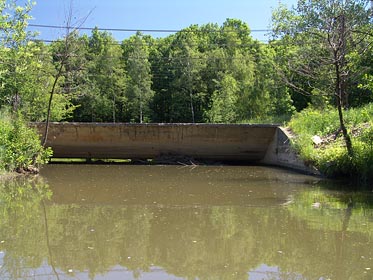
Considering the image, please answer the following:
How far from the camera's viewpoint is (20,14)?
58.2ft

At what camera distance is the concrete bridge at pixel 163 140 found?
20.0 meters

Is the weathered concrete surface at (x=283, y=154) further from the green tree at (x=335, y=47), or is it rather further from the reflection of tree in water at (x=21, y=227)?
the reflection of tree in water at (x=21, y=227)

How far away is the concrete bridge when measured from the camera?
65.6ft

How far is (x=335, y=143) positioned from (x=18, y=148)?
10.5m

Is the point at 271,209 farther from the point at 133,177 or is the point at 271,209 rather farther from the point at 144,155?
the point at 144,155

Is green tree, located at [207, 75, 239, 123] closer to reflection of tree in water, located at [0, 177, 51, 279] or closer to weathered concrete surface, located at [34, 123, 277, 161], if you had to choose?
weathered concrete surface, located at [34, 123, 277, 161]

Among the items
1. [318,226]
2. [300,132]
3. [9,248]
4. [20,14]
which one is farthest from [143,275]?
[20,14]

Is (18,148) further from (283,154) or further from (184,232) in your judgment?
(283,154)

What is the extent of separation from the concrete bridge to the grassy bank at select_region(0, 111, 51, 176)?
4891 mm

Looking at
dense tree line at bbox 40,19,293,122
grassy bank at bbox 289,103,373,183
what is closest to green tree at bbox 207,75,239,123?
dense tree line at bbox 40,19,293,122

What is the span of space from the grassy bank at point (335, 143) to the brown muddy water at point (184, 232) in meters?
1.59

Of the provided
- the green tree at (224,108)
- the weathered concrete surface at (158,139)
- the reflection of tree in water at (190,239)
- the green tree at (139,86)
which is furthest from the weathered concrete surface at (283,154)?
the green tree at (139,86)

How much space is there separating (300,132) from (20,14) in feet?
40.2

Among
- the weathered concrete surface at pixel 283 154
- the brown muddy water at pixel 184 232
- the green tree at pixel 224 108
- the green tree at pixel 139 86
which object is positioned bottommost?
the brown muddy water at pixel 184 232
